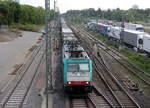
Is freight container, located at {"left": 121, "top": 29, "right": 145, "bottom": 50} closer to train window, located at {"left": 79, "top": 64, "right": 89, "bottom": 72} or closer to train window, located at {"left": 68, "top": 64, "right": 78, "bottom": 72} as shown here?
train window, located at {"left": 79, "top": 64, "right": 89, "bottom": 72}

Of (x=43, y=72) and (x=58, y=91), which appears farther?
(x=43, y=72)

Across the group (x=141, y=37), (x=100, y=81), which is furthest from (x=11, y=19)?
(x=100, y=81)

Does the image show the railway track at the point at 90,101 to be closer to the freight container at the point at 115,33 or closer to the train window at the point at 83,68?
the train window at the point at 83,68

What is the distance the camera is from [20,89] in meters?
22.3

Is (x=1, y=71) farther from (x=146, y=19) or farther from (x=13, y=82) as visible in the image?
(x=146, y=19)

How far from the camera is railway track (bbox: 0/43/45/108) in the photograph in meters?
18.7

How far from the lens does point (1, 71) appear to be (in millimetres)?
29281

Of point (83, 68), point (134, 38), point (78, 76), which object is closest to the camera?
point (78, 76)

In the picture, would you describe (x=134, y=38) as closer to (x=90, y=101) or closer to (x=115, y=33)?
(x=115, y=33)

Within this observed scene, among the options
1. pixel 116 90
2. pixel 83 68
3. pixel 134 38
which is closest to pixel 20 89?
pixel 83 68

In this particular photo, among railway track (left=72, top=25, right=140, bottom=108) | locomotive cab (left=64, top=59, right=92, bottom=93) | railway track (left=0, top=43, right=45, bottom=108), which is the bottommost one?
railway track (left=0, top=43, right=45, bottom=108)

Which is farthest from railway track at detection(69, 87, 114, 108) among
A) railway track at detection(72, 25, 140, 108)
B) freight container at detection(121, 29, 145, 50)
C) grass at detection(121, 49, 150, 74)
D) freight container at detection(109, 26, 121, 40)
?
freight container at detection(109, 26, 121, 40)

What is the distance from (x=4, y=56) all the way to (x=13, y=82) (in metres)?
15.8

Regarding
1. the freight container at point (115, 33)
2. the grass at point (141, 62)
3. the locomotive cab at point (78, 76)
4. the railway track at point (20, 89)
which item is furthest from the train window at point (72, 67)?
the freight container at point (115, 33)
